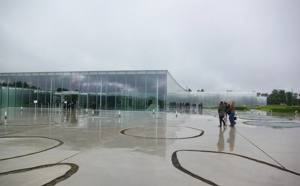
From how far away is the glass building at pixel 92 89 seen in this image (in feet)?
119

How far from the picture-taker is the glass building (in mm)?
36281

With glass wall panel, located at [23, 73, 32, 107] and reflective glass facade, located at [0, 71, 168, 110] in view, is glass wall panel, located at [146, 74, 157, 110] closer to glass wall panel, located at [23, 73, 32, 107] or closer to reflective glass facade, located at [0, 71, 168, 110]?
reflective glass facade, located at [0, 71, 168, 110]

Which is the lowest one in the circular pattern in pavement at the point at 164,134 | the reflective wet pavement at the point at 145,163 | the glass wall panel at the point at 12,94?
the circular pattern in pavement at the point at 164,134

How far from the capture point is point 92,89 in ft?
129

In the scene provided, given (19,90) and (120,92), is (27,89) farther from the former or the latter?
(120,92)

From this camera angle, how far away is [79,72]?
1582 inches

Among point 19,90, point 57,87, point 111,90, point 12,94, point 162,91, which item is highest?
point 57,87

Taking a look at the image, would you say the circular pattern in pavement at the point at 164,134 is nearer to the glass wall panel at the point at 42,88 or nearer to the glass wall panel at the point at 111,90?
the glass wall panel at the point at 111,90

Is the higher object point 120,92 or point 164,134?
point 120,92

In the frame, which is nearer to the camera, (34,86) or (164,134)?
(164,134)

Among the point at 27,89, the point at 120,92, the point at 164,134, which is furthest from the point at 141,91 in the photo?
the point at 164,134

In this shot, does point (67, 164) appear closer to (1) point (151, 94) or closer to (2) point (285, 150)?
(2) point (285, 150)

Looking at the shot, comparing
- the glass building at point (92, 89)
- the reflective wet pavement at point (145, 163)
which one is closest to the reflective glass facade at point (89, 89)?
the glass building at point (92, 89)

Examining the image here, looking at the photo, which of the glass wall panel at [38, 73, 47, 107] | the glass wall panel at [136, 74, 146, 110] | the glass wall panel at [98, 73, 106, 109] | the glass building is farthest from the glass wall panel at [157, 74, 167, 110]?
the glass wall panel at [38, 73, 47, 107]
